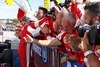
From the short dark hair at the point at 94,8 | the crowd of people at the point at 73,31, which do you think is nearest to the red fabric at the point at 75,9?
the crowd of people at the point at 73,31

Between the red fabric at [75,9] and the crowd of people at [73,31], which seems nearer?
the crowd of people at [73,31]

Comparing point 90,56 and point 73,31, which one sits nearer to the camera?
point 90,56

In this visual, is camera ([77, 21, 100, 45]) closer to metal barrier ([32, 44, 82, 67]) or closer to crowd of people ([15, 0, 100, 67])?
crowd of people ([15, 0, 100, 67])

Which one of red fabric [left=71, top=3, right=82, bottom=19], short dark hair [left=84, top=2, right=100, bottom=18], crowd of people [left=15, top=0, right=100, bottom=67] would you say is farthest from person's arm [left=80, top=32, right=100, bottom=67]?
red fabric [left=71, top=3, right=82, bottom=19]

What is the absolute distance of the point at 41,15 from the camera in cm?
540

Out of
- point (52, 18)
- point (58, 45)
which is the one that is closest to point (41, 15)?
point (52, 18)

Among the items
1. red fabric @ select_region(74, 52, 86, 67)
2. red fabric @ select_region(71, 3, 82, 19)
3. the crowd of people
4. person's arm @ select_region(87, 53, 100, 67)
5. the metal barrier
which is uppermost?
red fabric @ select_region(71, 3, 82, 19)

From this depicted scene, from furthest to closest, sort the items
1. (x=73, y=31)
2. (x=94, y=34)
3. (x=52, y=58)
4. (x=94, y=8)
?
(x=52, y=58)
(x=73, y=31)
(x=94, y=8)
(x=94, y=34)

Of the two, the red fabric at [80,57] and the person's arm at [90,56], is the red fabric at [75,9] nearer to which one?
the red fabric at [80,57]

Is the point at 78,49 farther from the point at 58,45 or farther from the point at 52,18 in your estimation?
the point at 52,18

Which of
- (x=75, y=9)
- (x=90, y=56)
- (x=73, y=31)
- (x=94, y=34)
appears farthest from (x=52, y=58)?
(x=94, y=34)

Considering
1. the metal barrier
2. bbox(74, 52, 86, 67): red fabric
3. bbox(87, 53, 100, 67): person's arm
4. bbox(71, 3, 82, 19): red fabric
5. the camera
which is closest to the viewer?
the camera

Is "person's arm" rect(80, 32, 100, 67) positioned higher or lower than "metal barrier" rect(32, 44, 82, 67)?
higher

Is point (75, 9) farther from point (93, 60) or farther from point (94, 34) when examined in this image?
point (94, 34)
